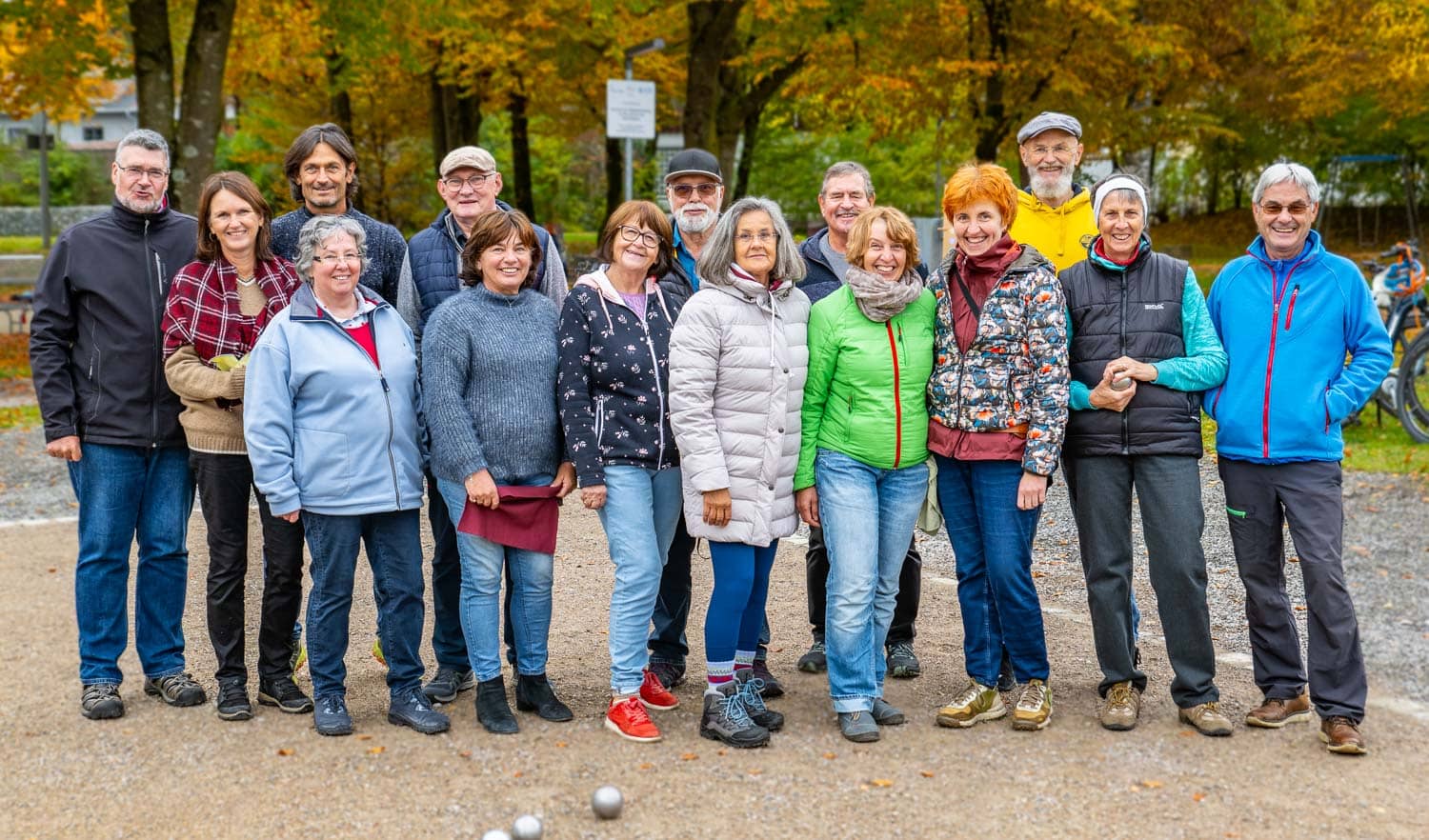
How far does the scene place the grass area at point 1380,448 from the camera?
33.2 ft

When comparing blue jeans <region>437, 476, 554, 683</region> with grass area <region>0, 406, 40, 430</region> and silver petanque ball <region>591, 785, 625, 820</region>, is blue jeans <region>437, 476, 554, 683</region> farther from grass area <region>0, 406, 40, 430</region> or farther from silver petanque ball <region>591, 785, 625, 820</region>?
grass area <region>0, 406, 40, 430</region>

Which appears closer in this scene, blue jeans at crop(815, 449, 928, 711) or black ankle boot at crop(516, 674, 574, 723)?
blue jeans at crop(815, 449, 928, 711)

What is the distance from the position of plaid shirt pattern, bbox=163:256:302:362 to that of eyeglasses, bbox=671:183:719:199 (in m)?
1.66

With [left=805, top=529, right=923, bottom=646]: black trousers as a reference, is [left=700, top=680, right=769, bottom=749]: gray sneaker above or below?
below

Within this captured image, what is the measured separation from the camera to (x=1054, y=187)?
18.8 ft

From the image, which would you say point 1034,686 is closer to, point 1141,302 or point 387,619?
point 1141,302

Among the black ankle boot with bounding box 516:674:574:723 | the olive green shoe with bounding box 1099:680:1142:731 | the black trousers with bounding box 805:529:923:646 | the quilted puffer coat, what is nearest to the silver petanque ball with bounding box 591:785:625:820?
the black ankle boot with bounding box 516:674:574:723

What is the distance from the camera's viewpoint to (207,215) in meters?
5.22

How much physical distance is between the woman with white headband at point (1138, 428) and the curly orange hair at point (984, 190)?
0.33 meters

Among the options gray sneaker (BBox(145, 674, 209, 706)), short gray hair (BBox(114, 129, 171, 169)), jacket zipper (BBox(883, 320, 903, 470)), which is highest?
short gray hair (BBox(114, 129, 171, 169))

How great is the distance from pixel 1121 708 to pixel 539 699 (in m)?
2.23

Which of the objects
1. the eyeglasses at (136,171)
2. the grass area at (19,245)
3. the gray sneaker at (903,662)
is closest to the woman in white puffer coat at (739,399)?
the gray sneaker at (903,662)

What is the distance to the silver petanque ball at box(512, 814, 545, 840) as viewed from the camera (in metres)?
4.02

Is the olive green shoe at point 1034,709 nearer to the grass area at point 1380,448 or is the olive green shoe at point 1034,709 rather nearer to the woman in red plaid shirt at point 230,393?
the woman in red plaid shirt at point 230,393
